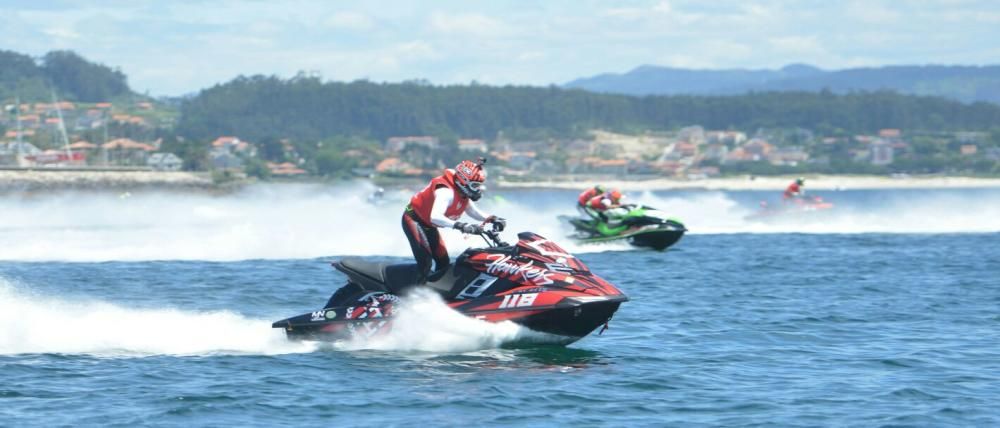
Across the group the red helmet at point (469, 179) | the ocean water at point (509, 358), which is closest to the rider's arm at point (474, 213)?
the red helmet at point (469, 179)

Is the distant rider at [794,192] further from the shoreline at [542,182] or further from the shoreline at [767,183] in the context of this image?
the shoreline at [767,183]

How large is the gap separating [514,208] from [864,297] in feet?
96.8

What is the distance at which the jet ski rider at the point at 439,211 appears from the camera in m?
14.1

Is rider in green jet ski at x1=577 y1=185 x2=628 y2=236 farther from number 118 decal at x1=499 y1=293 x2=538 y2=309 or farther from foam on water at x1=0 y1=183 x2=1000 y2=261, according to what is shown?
number 118 decal at x1=499 y1=293 x2=538 y2=309

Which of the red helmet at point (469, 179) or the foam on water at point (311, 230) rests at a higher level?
the red helmet at point (469, 179)

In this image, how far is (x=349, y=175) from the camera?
156 meters

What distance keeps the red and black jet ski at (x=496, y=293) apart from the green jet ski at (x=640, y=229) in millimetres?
17117

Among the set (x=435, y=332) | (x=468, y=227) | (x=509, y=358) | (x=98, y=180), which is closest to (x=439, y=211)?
(x=468, y=227)

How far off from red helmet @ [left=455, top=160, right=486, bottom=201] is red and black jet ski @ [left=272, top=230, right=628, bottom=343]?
18.8 inches

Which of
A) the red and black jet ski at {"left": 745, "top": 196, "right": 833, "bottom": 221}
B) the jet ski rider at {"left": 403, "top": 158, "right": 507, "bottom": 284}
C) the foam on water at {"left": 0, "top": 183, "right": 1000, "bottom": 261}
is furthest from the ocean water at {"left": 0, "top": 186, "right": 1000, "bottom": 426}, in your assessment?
the red and black jet ski at {"left": 745, "top": 196, "right": 833, "bottom": 221}

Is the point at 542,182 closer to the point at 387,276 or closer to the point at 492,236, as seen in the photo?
the point at 387,276

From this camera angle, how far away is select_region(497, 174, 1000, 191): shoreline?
166 m

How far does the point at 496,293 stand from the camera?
13852mm

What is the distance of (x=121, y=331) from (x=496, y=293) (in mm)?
4367
